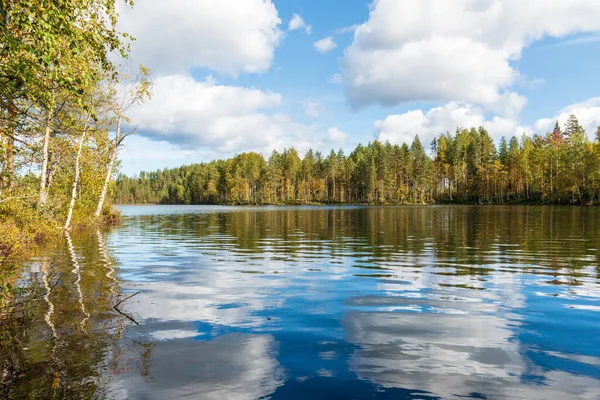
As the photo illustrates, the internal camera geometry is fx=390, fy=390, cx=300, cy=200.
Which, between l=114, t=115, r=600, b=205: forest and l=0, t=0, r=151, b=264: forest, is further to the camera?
l=114, t=115, r=600, b=205: forest

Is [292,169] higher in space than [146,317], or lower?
higher

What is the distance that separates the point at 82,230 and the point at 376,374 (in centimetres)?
3812

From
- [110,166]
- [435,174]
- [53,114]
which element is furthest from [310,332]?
[435,174]

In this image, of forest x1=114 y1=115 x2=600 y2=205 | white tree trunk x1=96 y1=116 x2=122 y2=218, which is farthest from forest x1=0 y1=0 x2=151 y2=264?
forest x1=114 y1=115 x2=600 y2=205

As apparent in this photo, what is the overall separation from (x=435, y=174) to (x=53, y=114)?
142109 mm

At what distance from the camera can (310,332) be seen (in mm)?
8922

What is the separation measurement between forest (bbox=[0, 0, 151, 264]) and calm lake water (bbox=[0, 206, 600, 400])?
5.05 meters

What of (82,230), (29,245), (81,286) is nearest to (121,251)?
(29,245)

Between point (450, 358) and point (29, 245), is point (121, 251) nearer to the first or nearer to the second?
point (29, 245)

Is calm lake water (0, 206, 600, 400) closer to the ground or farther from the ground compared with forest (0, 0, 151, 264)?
closer to the ground

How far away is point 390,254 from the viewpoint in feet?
69.9

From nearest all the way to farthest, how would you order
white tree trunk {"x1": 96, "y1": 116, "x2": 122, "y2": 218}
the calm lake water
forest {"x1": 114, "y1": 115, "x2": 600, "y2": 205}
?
the calm lake water → white tree trunk {"x1": 96, "y1": 116, "x2": 122, "y2": 218} → forest {"x1": 114, "y1": 115, "x2": 600, "y2": 205}

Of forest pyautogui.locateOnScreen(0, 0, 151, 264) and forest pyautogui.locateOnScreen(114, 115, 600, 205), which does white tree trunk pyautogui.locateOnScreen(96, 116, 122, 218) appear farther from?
forest pyautogui.locateOnScreen(114, 115, 600, 205)

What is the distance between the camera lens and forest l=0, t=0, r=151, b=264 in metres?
9.03
